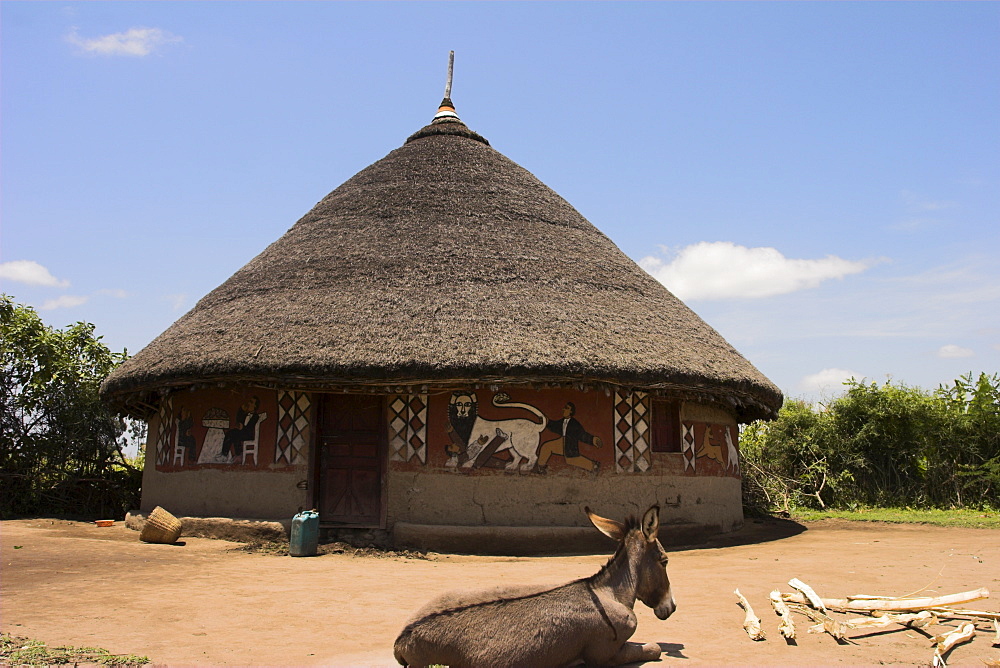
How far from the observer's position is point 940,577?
686 centimetres

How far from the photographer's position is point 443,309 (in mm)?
9945

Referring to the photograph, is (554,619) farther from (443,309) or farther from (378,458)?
(443,309)

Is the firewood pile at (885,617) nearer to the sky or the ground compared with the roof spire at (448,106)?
nearer to the ground

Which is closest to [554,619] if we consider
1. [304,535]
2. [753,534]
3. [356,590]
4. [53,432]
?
[356,590]

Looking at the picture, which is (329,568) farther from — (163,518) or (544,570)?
(163,518)

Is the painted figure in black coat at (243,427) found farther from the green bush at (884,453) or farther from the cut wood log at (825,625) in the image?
the green bush at (884,453)

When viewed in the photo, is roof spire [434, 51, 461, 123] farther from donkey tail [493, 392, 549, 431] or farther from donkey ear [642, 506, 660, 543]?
donkey ear [642, 506, 660, 543]

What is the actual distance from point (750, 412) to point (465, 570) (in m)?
6.94

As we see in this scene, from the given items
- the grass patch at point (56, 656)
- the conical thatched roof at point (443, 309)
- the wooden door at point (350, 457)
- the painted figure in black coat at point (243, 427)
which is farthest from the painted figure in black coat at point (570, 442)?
the grass patch at point (56, 656)

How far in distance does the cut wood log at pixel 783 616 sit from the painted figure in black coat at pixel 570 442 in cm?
422

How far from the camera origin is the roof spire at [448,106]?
50.5 ft

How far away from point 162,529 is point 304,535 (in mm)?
2113

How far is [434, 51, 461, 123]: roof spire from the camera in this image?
15.4 m

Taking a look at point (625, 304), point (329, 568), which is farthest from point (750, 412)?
point (329, 568)
